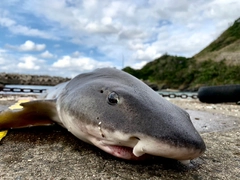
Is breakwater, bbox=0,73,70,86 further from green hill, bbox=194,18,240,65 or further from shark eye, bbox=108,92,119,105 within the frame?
green hill, bbox=194,18,240,65

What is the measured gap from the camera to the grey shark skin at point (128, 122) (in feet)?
4.61

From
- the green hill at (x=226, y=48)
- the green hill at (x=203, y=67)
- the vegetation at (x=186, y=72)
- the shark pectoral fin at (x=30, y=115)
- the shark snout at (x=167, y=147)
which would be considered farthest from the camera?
the green hill at (x=226, y=48)

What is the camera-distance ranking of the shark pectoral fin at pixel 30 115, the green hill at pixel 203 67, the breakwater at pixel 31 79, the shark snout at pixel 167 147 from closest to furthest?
the shark snout at pixel 167 147 < the shark pectoral fin at pixel 30 115 < the breakwater at pixel 31 79 < the green hill at pixel 203 67

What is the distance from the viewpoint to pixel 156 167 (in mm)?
1795

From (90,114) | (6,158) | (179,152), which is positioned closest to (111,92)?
(90,114)

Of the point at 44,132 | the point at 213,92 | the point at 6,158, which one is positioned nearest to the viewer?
the point at 6,158

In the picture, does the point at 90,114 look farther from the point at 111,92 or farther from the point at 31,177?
the point at 31,177

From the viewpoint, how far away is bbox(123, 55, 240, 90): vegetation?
57719 millimetres

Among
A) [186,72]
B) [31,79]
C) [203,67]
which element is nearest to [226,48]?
[203,67]

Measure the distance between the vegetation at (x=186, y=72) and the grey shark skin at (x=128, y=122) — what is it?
2205 inches

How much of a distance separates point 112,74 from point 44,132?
1077 mm

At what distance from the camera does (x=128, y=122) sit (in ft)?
5.04

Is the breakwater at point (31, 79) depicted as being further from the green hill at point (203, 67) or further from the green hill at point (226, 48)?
the green hill at point (226, 48)

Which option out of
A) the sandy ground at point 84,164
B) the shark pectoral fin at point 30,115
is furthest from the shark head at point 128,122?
the shark pectoral fin at point 30,115
